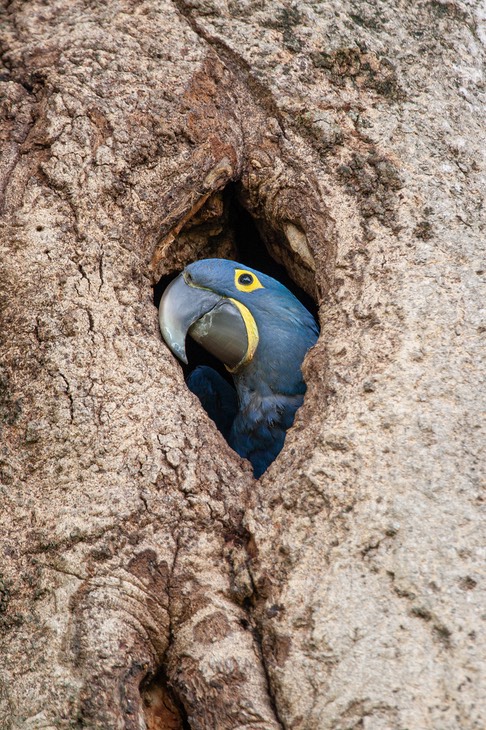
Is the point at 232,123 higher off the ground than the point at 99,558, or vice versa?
the point at 232,123

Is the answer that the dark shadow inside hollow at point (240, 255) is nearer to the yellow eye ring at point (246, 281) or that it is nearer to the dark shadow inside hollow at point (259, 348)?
the dark shadow inside hollow at point (259, 348)

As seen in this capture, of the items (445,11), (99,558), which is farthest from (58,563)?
(445,11)

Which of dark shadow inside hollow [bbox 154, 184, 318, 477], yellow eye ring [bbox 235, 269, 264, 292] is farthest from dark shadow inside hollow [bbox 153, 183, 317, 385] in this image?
yellow eye ring [bbox 235, 269, 264, 292]

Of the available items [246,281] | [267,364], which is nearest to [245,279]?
[246,281]

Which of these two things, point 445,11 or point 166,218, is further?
point 445,11

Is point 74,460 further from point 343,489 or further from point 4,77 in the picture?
point 4,77

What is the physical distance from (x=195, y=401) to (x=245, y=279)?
0.90 metres

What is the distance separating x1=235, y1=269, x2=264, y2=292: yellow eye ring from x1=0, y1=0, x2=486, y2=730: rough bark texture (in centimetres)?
16

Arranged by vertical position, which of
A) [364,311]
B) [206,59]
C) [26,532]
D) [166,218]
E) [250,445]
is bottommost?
[250,445]

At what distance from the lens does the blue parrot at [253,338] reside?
3289mm

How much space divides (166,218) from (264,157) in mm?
490

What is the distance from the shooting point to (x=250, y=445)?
3.45 m

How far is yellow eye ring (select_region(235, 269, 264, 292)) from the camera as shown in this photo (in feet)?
11.2

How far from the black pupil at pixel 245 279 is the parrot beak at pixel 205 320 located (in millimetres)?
116
